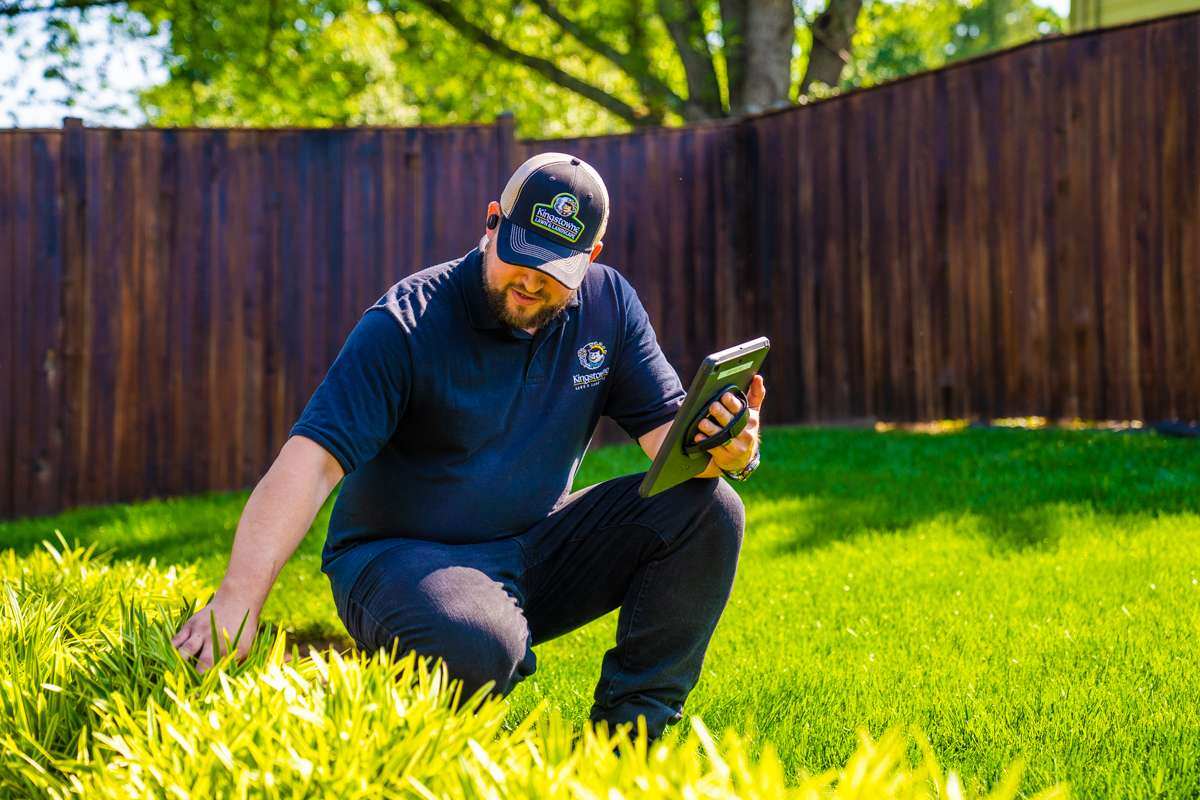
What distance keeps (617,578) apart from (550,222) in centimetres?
88

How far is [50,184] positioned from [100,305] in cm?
78

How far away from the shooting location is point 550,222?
8.95 feet

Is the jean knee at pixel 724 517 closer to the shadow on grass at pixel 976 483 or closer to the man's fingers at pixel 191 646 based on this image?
the man's fingers at pixel 191 646

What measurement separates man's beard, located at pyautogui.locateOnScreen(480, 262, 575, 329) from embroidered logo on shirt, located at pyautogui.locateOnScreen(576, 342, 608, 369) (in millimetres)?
160

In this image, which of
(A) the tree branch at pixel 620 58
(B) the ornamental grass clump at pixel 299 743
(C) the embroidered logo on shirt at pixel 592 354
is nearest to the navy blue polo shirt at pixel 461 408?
(C) the embroidered logo on shirt at pixel 592 354

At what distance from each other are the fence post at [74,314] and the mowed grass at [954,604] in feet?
2.15

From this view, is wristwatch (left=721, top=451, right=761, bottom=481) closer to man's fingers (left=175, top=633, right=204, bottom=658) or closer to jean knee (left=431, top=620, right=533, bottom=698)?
jean knee (left=431, top=620, right=533, bottom=698)

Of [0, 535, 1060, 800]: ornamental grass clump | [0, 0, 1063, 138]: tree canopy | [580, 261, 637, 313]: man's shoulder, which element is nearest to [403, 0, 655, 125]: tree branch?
[0, 0, 1063, 138]: tree canopy

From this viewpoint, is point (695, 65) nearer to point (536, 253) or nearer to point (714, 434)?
point (536, 253)

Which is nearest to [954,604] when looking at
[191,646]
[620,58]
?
[191,646]

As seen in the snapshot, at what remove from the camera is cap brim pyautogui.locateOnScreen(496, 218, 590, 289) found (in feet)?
8.91

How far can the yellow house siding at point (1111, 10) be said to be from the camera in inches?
430

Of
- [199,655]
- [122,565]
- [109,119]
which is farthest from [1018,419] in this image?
[109,119]

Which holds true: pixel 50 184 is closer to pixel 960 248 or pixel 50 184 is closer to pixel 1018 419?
pixel 960 248
